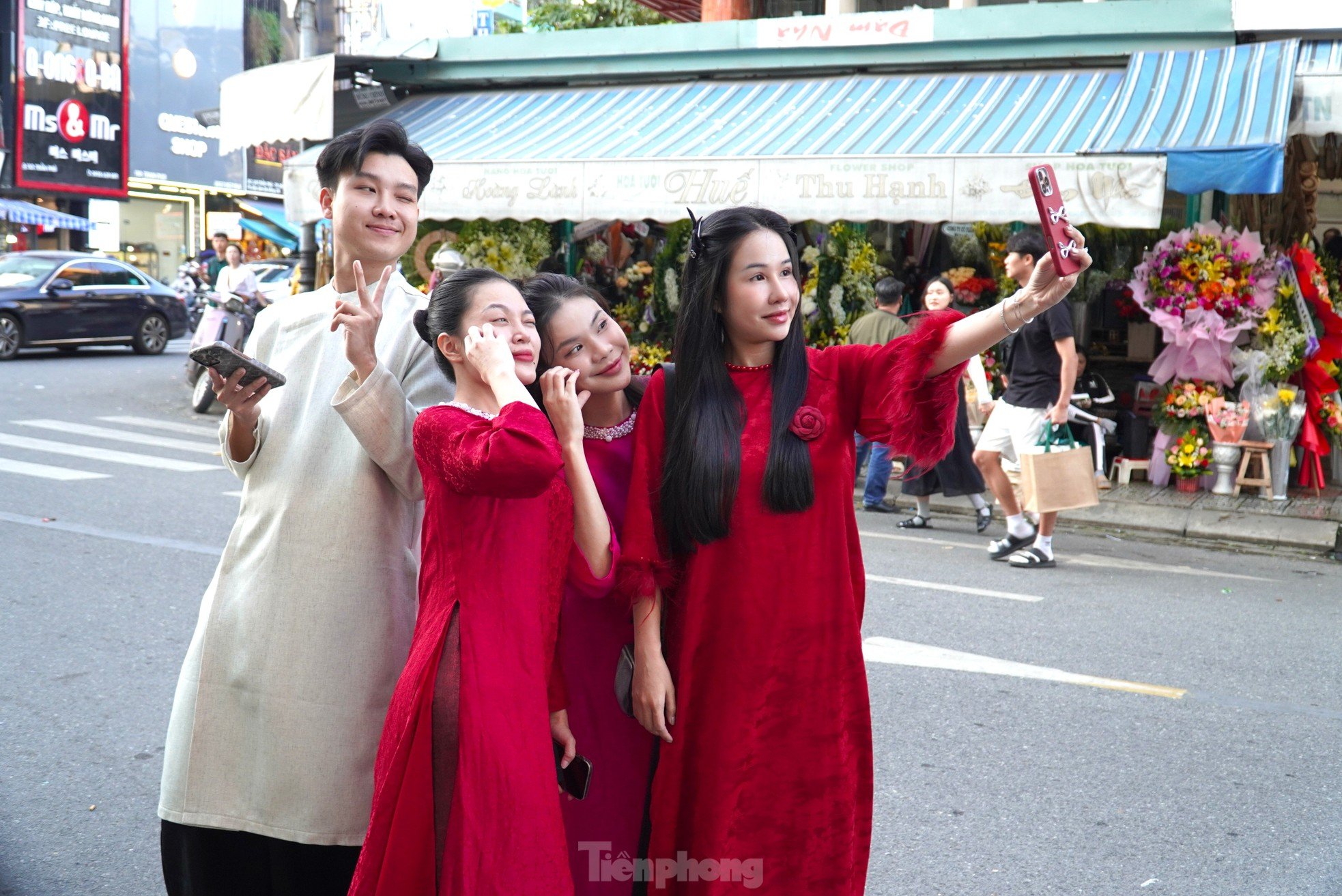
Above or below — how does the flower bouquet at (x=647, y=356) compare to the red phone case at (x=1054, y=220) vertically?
below

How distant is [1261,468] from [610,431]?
9.18 metres

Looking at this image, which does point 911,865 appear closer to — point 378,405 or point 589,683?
point 589,683

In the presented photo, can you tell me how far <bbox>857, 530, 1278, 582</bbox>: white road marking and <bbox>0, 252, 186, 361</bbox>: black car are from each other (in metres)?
14.6

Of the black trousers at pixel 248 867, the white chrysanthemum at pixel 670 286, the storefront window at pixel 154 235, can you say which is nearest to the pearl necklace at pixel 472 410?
the black trousers at pixel 248 867

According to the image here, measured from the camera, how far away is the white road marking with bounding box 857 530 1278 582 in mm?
7834

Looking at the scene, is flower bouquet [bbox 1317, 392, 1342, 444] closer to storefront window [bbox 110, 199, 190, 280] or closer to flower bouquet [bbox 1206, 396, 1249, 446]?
flower bouquet [bbox 1206, 396, 1249, 446]

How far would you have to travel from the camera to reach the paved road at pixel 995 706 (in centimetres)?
376

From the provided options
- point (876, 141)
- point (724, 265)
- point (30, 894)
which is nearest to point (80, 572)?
point (30, 894)

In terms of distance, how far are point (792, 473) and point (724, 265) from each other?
45cm

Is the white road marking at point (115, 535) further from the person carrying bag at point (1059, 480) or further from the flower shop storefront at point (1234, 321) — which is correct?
the flower shop storefront at point (1234, 321)

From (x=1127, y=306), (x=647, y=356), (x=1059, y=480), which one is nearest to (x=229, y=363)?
(x=1059, y=480)

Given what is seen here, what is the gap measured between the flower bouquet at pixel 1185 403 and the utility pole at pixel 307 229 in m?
8.47

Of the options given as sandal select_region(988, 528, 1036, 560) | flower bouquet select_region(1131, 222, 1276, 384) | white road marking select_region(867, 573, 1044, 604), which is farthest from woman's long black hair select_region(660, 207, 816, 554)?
flower bouquet select_region(1131, 222, 1276, 384)

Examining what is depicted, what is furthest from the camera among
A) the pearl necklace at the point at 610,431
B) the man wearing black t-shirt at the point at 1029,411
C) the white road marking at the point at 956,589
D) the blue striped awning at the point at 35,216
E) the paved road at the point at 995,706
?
the blue striped awning at the point at 35,216
